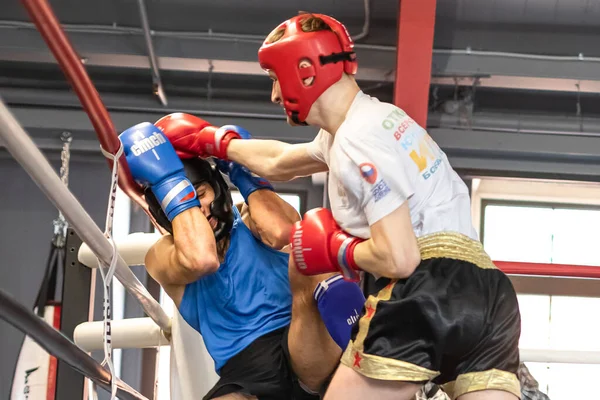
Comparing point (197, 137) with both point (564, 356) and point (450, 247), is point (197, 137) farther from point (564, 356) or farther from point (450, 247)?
point (564, 356)

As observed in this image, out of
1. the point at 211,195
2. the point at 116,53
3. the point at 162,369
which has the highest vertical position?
the point at 116,53

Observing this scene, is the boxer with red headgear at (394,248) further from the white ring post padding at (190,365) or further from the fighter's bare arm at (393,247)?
the white ring post padding at (190,365)

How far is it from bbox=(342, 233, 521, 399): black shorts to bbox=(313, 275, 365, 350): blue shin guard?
9.7 inches

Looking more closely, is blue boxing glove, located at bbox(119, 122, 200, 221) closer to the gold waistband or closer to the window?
the gold waistband

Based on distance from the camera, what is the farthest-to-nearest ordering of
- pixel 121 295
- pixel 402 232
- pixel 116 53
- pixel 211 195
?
pixel 121 295 < pixel 116 53 < pixel 211 195 < pixel 402 232

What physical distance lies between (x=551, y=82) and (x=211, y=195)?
315 cm

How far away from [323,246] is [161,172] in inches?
21.7

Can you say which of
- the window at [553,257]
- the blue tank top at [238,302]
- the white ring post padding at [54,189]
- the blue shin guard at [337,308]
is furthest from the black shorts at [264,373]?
the window at [553,257]

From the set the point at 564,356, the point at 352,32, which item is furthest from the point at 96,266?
the point at 352,32

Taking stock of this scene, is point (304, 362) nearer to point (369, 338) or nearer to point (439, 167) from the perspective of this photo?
point (369, 338)

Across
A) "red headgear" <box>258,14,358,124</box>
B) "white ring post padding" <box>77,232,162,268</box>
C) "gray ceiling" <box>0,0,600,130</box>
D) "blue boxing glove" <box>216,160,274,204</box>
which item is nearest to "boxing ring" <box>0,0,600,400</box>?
"white ring post padding" <box>77,232,162,268</box>

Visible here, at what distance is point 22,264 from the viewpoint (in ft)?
18.8

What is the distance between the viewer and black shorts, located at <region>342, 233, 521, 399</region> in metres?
1.56

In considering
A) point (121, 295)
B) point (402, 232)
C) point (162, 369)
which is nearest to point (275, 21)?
point (121, 295)
